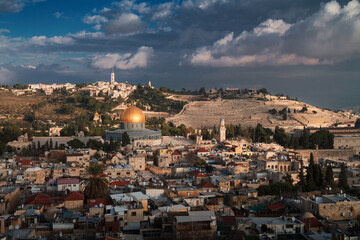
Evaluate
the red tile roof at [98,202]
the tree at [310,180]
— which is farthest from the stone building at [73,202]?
the tree at [310,180]

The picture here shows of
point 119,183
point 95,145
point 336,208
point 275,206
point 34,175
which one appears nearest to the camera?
point 336,208

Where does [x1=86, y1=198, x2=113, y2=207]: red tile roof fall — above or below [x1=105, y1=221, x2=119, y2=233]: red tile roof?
above

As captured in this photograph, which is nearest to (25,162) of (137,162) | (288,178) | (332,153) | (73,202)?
(137,162)

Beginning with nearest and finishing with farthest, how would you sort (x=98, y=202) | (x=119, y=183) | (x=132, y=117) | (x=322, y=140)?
1. (x=98, y=202)
2. (x=119, y=183)
3. (x=322, y=140)
4. (x=132, y=117)

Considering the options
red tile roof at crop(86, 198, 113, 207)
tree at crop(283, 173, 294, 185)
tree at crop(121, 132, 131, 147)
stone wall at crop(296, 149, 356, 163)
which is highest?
tree at crop(121, 132, 131, 147)

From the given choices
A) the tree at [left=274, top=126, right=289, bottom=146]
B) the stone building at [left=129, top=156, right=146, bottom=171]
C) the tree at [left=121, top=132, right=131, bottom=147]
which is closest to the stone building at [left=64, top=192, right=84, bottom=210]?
the stone building at [left=129, top=156, right=146, bottom=171]

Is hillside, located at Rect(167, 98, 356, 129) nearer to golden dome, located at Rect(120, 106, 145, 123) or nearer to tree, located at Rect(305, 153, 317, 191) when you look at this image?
golden dome, located at Rect(120, 106, 145, 123)

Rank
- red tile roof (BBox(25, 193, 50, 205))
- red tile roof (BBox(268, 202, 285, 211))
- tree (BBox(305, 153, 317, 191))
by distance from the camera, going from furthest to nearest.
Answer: tree (BBox(305, 153, 317, 191))
red tile roof (BBox(25, 193, 50, 205))
red tile roof (BBox(268, 202, 285, 211))

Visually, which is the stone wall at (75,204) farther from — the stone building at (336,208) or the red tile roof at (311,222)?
the stone building at (336,208)

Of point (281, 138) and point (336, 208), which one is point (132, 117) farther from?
point (336, 208)
